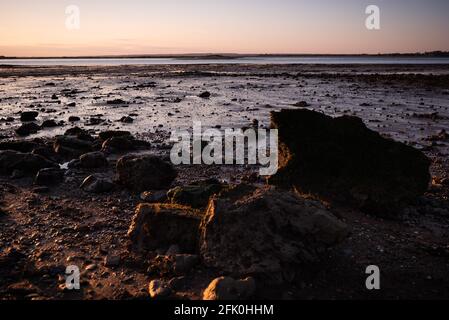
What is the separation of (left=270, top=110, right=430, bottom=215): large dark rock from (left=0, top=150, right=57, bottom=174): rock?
670cm

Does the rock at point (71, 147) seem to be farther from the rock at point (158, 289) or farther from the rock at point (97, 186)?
the rock at point (158, 289)

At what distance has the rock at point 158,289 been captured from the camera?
5219mm

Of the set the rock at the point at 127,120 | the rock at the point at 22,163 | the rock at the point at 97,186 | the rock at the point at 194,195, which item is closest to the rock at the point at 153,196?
the rock at the point at 194,195

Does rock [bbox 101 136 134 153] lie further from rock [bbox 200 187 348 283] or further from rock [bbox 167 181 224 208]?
rock [bbox 200 187 348 283]

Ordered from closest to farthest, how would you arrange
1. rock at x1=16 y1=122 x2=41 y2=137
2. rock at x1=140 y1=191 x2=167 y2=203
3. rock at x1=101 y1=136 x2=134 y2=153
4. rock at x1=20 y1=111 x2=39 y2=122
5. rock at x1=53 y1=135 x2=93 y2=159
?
1. rock at x1=140 y1=191 x2=167 y2=203
2. rock at x1=53 y1=135 x2=93 y2=159
3. rock at x1=101 y1=136 x2=134 y2=153
4. rock at x1=16 y1=122 x2=41 y2=137
5. rock at x1=20 y1=111 x2=39 y2=122

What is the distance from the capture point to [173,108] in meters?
23.9

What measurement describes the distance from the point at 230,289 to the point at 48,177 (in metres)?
6.98

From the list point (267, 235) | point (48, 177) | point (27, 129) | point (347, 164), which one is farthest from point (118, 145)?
point (267, 235)

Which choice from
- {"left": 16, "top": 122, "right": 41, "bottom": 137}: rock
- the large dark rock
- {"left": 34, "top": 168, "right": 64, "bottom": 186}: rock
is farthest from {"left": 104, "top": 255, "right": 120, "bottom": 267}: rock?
{"left": 16, "top": 122, "right": 41, "bottom": 137}: rock

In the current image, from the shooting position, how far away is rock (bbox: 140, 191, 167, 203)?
27.5ft

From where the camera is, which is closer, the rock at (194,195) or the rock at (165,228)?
the rock at (165,228)

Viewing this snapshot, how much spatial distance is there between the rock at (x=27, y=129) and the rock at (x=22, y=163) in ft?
17.7

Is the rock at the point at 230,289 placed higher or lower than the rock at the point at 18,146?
lower
